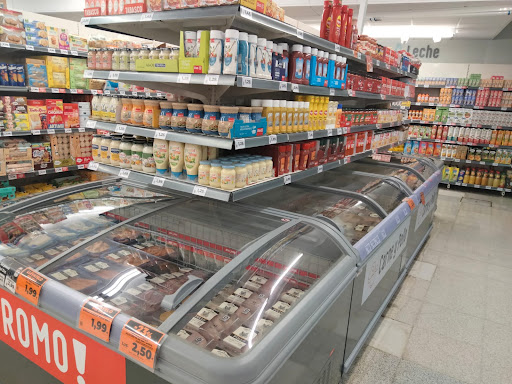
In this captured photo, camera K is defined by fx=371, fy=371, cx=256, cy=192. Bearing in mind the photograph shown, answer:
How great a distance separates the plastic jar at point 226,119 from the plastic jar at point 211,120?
0.04 metres

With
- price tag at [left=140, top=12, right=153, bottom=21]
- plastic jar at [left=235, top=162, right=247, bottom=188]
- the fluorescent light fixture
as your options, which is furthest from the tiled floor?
the fluorescent light fixture

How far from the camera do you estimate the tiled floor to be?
2.60m

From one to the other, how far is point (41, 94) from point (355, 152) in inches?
175

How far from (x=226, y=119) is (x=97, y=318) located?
1.22 meters

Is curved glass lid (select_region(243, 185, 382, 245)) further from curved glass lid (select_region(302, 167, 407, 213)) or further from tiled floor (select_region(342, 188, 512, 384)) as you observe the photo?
tiled floor (select_region(342, 188, 512, 384))

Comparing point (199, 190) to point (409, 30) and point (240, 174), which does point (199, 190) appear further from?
point (409, 30)

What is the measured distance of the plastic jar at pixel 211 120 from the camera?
7.11 ft

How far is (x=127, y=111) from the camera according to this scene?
8.31 ft

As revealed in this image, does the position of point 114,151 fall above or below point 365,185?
above

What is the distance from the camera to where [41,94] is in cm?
530

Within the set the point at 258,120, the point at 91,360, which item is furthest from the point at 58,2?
the point at 91,360

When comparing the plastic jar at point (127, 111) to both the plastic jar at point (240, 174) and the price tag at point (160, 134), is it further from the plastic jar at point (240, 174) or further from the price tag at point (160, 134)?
the plastic jar at point (240, 174)

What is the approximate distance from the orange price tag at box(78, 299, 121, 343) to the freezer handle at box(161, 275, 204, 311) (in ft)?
0.70

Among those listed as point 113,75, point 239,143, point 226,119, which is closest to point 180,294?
point 239,143
